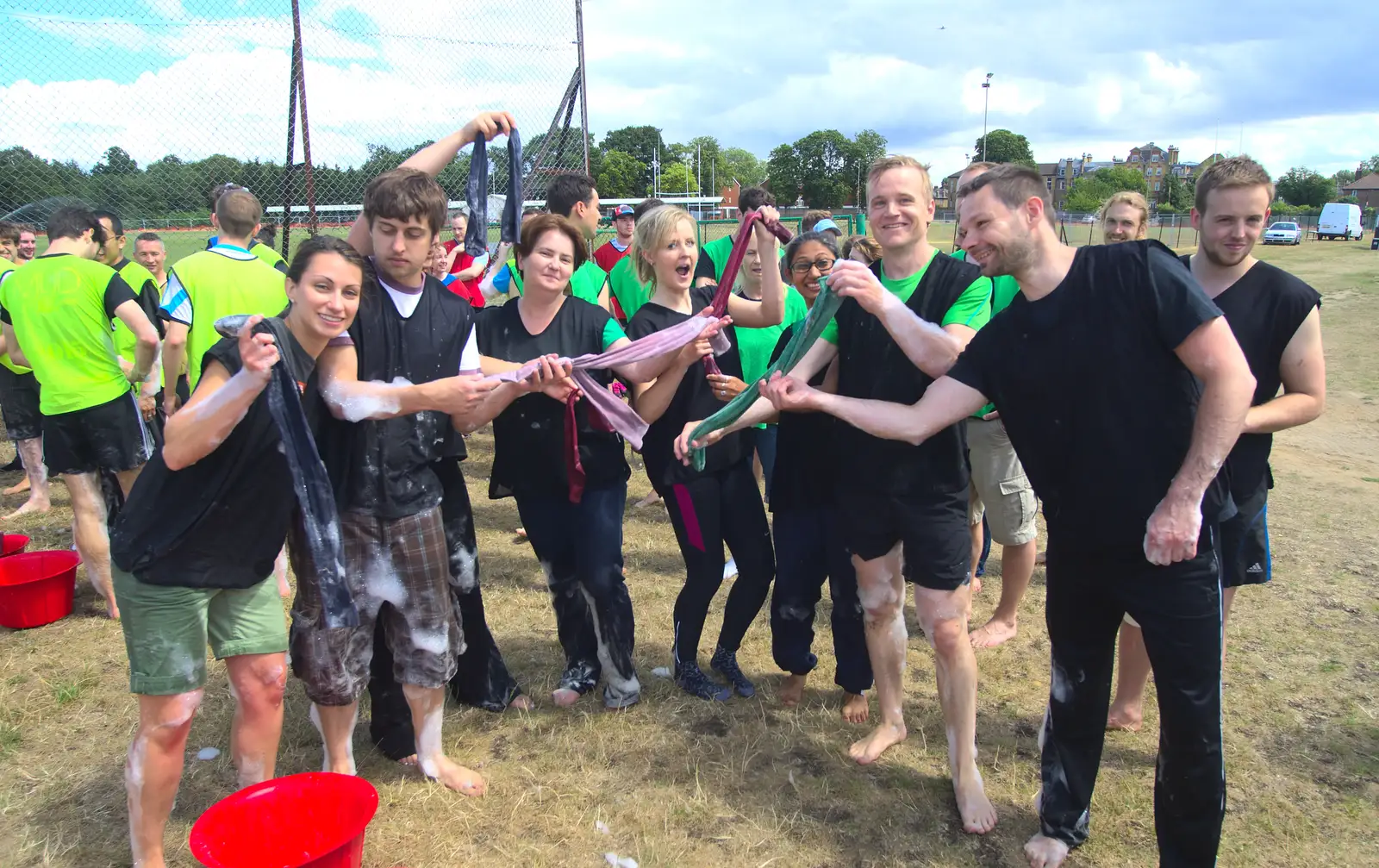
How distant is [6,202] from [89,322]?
172 inches

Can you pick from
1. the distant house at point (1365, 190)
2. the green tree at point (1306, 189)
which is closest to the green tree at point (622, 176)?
the green tree at point (1306, 189)

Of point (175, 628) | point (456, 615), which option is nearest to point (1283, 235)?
point (456, 615)

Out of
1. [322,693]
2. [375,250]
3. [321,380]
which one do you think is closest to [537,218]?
[375,250]

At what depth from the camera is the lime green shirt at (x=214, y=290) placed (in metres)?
4.25

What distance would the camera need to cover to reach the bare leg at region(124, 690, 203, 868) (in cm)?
243

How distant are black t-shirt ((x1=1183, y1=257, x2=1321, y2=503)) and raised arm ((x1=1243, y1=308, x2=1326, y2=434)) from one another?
25mm

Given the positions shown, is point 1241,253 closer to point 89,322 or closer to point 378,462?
point 378,462

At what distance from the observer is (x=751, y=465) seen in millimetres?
3645

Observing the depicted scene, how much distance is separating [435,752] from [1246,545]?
10.2 ft

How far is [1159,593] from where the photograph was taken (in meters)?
2.29

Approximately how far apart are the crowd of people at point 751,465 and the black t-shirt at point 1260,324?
0.01 meters

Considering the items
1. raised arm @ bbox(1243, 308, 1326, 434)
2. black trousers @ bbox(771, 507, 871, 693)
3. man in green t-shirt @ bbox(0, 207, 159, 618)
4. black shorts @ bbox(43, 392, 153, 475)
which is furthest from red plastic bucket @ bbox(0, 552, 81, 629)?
raised arm @ bbox(1243, 308, 1326, 434)

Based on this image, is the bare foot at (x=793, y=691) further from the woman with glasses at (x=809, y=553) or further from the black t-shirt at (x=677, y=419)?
the black t-shirt at (x=677, y=419)

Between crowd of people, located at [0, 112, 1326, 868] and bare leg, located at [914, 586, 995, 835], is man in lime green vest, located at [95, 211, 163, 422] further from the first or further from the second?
bare leg, located at [914, 586, 995, 835]
